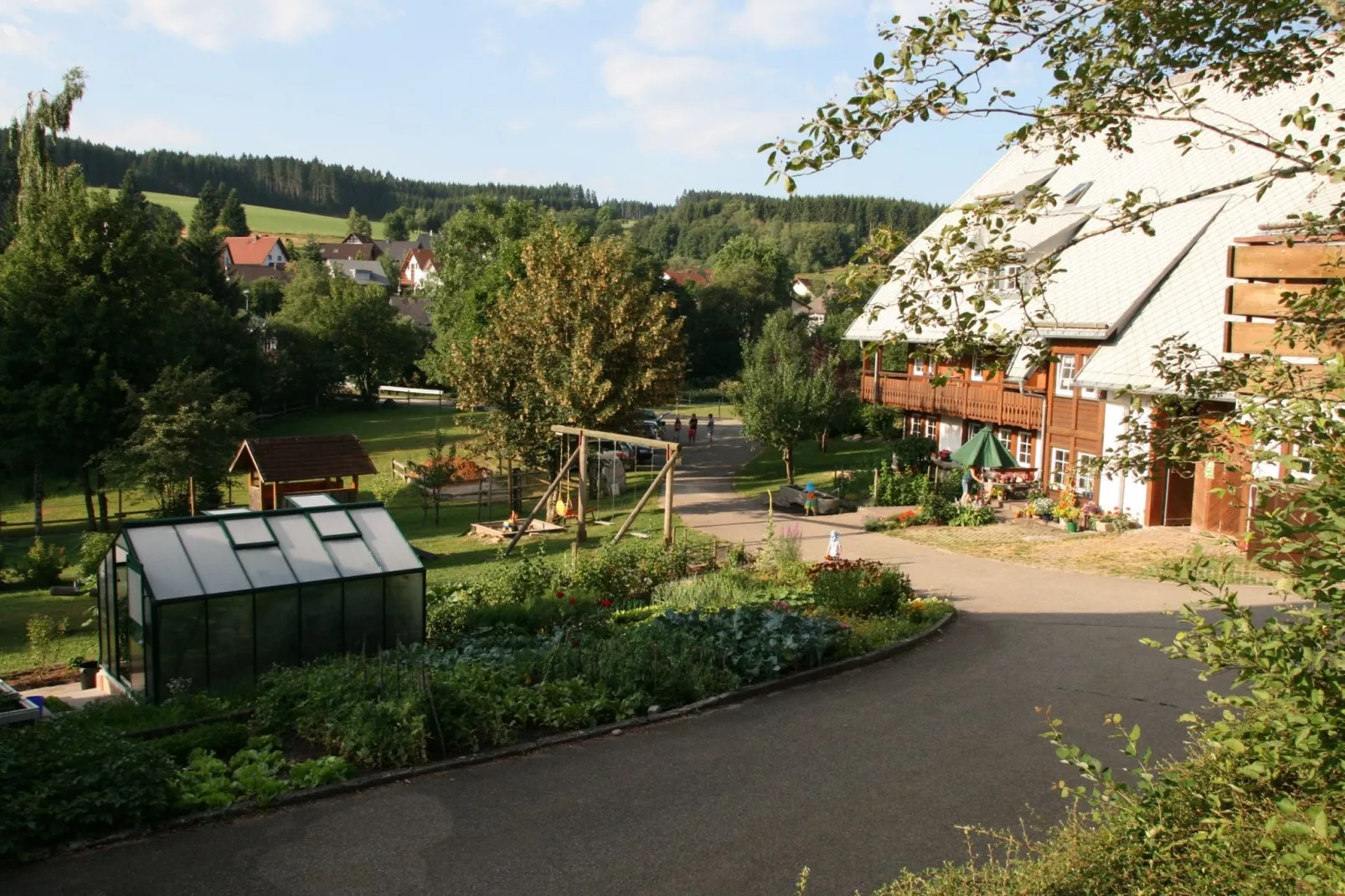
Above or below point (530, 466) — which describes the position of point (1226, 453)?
above

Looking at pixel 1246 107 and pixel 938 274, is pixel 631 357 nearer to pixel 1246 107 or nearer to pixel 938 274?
pixel 1246 107

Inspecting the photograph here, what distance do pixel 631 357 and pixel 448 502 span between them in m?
9.09

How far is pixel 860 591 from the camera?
1587cm

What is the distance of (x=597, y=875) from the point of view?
7.87 m

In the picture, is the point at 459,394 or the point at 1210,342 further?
the point at 459,394

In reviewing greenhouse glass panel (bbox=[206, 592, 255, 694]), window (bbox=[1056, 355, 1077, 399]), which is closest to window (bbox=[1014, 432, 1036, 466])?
window (bbox=[1056, 355, 1077, 399])

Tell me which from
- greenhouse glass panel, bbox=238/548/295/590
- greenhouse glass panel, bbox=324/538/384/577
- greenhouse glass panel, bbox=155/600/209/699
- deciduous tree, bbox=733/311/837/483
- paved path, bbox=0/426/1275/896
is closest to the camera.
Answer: paved path, bbox=0/426/1275/896

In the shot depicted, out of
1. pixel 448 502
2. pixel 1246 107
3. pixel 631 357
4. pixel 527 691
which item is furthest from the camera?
pixel 448 502

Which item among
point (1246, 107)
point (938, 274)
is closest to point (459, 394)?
point (1246, 107)

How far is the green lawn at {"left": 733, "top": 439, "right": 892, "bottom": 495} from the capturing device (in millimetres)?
35531

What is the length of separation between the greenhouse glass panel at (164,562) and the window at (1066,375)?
21959 mm

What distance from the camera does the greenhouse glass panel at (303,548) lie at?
1352cm

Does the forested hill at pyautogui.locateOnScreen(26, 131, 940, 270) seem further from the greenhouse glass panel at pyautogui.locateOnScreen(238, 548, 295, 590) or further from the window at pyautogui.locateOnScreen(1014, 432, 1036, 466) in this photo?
the greenhouse glass panel at pyautogui.locateOnScreen(238, 548, 295, 590)

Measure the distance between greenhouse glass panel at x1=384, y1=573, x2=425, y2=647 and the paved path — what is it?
454 cm
